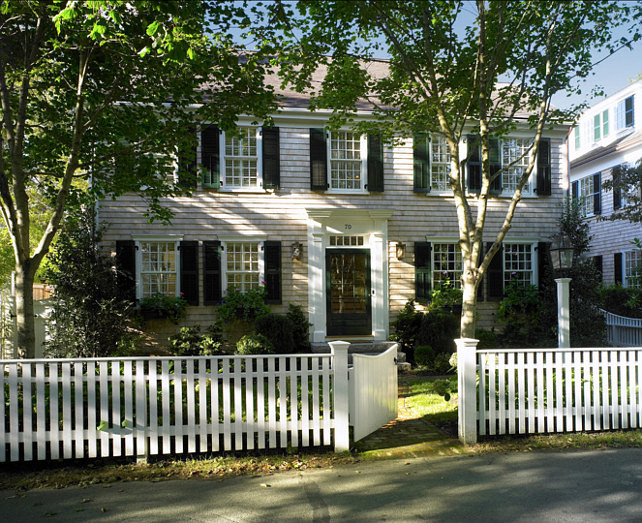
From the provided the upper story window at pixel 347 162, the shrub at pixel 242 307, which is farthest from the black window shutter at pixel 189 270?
the upper story window at pixel 347 162

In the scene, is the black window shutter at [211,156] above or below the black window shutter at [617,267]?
above

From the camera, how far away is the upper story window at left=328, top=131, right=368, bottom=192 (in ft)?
37.6

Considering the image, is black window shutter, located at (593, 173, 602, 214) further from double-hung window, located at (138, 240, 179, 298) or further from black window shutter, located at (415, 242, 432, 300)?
double-hung window, located at (138, 240, 179, 298)

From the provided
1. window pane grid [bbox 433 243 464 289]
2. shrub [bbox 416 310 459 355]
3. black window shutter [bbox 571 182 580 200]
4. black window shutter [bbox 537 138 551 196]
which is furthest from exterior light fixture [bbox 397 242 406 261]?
black window shutter [bbox 571 182 580 200]

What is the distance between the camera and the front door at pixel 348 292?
439 inches

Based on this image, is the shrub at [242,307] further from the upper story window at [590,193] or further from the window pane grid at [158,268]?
the upper story window at [590,193]

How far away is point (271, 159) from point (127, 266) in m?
3.98

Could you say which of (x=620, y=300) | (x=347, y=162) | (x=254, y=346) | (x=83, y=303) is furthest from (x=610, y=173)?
(x=83, y=303)

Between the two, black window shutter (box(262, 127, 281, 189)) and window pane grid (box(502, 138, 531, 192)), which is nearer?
black window shutter (box(262, 127, 281, 189))

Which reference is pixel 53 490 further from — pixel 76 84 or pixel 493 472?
pixel 76 84

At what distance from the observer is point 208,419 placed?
485cm

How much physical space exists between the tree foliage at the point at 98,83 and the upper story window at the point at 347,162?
478 cm

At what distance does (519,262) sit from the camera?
39.6 ft

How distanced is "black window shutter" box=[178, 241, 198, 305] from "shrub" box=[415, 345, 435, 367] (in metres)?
4.97
